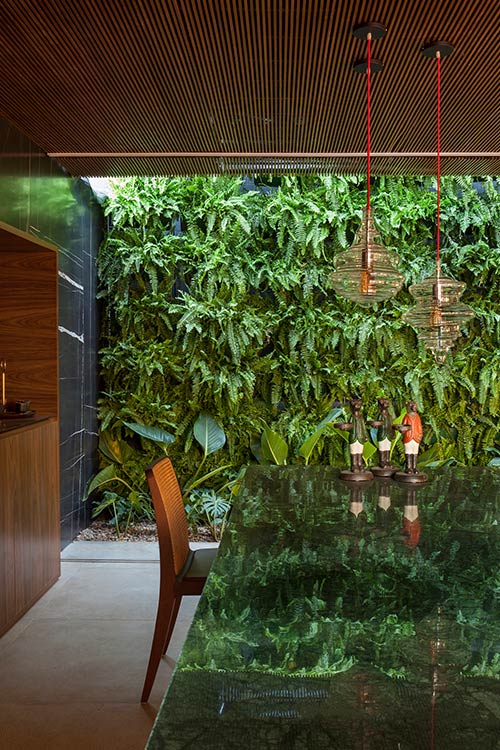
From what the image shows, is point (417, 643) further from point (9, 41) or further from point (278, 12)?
point (9, 41)

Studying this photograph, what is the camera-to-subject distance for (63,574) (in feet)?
14.6

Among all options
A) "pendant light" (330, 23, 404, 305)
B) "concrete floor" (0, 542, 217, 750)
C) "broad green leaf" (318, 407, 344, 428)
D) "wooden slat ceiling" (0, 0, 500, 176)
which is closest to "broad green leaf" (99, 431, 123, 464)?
"concrete floor" (0, 542, 217, 750)

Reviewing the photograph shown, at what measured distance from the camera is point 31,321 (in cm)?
420

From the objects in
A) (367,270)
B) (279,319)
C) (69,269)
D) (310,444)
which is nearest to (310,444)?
(310,444)

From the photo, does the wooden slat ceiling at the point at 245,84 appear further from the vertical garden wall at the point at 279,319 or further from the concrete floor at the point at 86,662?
the concrete floor at the point at 86,662

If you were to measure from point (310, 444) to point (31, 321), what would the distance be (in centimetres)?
206

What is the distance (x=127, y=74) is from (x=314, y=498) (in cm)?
215

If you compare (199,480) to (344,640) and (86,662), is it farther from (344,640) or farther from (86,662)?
(344,640)

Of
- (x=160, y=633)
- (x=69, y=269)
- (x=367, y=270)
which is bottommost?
(x=160, y=633)

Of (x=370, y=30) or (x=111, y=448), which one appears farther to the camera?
(x=111, y=448)

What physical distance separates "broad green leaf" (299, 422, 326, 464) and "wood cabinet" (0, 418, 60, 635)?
1730 mm

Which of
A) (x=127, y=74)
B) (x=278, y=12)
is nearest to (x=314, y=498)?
(x=278, y=12)

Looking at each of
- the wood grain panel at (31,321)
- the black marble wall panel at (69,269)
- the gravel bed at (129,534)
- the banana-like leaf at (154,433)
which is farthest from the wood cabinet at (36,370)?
the banana-like leaf at (154,433)

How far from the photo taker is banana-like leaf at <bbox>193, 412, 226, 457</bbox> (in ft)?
17.8
